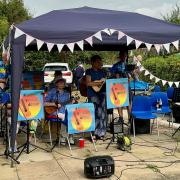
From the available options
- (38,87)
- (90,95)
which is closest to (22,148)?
(90,95)

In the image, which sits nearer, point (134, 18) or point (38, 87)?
point (134, 18)

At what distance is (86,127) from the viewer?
741 centimetres

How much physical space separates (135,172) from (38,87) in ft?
16.8

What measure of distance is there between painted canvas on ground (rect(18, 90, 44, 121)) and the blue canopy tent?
45cm

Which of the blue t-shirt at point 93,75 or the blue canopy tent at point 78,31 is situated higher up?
the blue canopy tent at point 78,31

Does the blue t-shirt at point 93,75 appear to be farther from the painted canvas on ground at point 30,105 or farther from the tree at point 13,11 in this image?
the tree at point 13,11

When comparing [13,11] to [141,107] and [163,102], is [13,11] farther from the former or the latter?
[141,107]

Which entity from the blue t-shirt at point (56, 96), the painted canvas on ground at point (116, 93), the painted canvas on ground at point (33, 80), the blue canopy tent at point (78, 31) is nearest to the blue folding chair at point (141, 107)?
the painted canvas on ground at point (116, 93)

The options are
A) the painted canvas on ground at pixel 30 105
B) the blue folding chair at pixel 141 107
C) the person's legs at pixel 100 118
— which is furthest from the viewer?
the blue folding chair at pixel 141 107

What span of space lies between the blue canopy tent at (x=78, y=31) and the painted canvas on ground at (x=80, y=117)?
3.89 feet

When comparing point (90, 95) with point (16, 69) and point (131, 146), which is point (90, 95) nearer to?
point (131, 146)

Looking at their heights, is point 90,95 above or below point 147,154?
above

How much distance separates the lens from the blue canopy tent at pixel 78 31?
20.8ft

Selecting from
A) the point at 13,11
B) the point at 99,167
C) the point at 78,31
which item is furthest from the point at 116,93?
the point at 13,11
